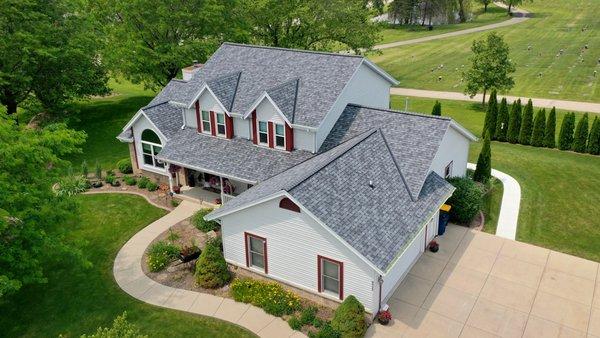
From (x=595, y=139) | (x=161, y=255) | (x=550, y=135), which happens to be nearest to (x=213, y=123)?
(x=161, y=255)

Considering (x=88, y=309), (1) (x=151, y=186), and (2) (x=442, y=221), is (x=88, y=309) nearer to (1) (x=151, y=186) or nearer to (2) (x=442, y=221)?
(1) (x=151, y=186)

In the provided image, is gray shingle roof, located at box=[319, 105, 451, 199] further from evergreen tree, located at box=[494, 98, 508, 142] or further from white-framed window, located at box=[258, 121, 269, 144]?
evergreen tree, located at box=[494, 98, 508, 142]

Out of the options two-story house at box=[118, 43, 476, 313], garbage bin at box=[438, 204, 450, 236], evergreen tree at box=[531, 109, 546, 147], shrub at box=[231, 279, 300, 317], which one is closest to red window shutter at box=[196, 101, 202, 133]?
two-story house at box=[118, 43, 476, 313]

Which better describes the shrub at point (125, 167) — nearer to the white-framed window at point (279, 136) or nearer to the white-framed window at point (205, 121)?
the white-framed window at point (205, 121)

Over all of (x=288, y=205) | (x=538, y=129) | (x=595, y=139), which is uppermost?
(x=288, y=205)

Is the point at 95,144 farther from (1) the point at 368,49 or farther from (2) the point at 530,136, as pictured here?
(2) the point at 530,136

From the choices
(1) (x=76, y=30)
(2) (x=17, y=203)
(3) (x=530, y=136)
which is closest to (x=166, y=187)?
(2) (x=17, y=203)
